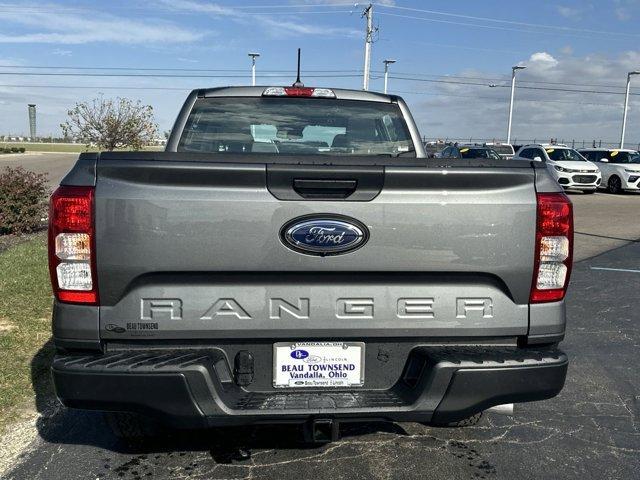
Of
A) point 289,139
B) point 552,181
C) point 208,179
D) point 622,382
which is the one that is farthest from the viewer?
point 622,382

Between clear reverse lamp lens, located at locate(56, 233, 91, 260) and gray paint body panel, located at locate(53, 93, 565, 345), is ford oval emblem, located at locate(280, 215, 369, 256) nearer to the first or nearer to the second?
gray paint body panel, located at locate(53, 93, 565, 345)

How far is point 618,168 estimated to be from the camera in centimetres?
2427

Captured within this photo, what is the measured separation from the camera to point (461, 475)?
10.8 ft

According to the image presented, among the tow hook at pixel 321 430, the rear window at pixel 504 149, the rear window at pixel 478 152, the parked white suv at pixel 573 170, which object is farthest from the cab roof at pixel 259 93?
the rear window at pixel 504 149

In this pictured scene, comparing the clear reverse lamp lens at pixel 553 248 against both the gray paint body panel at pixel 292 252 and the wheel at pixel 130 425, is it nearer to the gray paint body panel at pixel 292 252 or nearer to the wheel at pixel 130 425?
the gray paint body panel at pixel 292 252

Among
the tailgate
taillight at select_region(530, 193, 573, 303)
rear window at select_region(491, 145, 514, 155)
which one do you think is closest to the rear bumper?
the tailgate

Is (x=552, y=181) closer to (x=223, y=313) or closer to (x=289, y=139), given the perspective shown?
(x=223, y=313)

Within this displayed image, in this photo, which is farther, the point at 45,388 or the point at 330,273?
the point at 45,388

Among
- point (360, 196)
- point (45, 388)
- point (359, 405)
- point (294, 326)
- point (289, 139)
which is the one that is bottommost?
point (45, 388)

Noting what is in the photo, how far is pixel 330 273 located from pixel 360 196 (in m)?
0.35

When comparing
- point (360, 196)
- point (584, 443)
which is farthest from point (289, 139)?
point (584, 443)

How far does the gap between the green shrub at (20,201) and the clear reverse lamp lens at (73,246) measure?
29.9 feet

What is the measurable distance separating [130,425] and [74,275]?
3.97 ft

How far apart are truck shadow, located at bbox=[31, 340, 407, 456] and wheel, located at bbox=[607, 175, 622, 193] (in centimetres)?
2351
